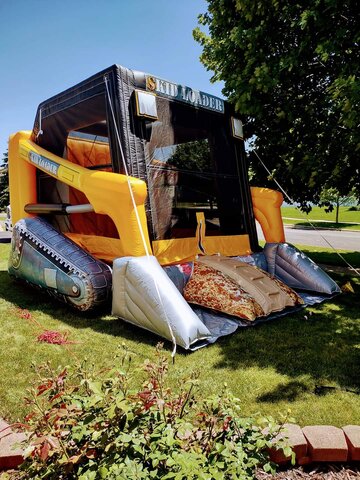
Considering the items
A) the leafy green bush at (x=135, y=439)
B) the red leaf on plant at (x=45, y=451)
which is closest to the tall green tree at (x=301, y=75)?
the leafy green bush at (x=135, y=439)

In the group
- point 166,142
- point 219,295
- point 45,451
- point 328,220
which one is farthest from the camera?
point 328,220

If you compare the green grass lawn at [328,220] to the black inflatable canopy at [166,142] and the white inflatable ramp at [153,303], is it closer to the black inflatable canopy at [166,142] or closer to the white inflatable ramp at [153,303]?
the black inflatable canopy at [166,142]

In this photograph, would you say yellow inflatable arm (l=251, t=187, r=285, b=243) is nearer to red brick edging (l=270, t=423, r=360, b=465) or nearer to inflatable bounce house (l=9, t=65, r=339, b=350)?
inflatable bounce house (l=9, t=65, r=339, b=350)

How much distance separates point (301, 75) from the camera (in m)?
6.52

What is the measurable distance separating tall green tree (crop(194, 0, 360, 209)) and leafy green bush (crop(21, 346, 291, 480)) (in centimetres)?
456

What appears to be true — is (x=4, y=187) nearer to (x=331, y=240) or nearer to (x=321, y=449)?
(x=331, y=240)

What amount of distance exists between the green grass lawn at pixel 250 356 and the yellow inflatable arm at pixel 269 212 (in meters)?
1.80

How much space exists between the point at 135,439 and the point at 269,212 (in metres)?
5.96

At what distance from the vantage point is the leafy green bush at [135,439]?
1415 mm

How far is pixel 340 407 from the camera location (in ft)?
8.82

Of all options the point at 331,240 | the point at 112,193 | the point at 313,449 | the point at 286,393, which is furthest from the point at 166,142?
the point at 331,240

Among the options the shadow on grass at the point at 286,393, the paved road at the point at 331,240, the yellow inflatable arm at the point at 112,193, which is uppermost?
the yellow inflatable arm at the point at 112,193

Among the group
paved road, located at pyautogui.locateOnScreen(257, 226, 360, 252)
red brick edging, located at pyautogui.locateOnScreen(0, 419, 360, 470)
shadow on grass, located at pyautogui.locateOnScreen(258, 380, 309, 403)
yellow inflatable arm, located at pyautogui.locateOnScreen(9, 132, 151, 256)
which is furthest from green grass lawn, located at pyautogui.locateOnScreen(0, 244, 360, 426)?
paved road, located at pyautogui.locateOnScreen(257, 226, 360, 252)

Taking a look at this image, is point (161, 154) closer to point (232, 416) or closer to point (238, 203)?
point (238, 203)
